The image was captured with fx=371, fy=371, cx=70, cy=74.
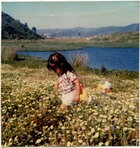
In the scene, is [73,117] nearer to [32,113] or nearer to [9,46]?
[32,113]

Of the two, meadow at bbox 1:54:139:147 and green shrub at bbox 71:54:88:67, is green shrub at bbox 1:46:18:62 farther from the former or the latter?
green shrub at bbox 71:54:88:67

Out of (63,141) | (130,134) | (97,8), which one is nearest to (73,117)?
(63,141)

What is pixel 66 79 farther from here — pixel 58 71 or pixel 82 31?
pixel 82 31

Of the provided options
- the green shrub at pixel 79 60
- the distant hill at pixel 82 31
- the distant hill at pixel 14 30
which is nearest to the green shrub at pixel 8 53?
the distant hill at pixel 14 30

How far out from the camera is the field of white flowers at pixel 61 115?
16.8ft

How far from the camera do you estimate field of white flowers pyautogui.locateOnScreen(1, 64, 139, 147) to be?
16.8ft

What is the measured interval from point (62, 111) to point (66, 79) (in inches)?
21.0

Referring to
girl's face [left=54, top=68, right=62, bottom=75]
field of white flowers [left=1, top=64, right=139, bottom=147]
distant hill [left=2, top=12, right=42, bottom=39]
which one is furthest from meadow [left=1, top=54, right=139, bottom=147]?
distant hill [left=2, top=12, right=42, bottom=39]

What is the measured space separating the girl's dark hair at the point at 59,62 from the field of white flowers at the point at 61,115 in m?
0.31

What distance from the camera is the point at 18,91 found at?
6.23 metres

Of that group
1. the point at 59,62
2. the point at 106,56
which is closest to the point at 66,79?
the point at 59,62

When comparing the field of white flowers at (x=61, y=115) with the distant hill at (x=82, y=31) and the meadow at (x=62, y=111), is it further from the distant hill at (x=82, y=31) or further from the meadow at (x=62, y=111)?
the distant hill at (x=82, y=31)

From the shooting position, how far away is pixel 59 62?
19.4ft

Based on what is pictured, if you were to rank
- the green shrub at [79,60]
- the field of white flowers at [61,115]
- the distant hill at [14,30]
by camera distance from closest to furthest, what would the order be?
1. the field of white flowers at [61,115]
2. the distant hill at [14,30]
3. the green shrub at [79,60]
